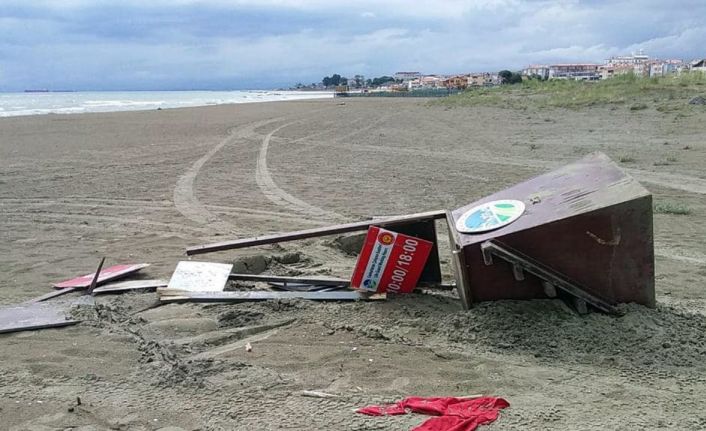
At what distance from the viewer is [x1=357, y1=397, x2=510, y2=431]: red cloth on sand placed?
3.08 metres

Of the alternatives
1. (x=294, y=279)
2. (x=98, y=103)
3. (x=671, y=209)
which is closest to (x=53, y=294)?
(x=294, y=279)

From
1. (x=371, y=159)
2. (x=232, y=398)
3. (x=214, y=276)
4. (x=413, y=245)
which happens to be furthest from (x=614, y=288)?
(x=371, y=159)

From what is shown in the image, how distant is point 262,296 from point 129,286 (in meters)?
1.34

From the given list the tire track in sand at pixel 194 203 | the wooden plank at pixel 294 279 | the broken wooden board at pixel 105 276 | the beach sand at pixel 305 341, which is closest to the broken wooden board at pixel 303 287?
the wooden plank at pixel 294 279

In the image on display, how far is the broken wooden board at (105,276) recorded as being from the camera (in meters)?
5.64

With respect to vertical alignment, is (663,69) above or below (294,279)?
above

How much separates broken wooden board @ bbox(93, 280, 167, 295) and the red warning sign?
1.81m

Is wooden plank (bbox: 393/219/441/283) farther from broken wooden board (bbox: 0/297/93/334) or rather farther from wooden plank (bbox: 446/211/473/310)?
broken wooden board (bbox: 0/297/93/334)

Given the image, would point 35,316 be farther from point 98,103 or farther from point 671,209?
point 98,103

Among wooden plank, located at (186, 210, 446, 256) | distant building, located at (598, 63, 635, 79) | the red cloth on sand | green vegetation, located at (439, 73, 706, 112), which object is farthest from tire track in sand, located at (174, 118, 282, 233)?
distant building, located at (598, 63, 635, 79)

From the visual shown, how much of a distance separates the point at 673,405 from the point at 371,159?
11.6 metres

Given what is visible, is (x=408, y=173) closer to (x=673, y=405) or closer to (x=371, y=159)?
(x=371, y=159)

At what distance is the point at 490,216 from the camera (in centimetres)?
455

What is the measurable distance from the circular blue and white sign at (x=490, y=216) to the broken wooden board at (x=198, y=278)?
2.17 meters
